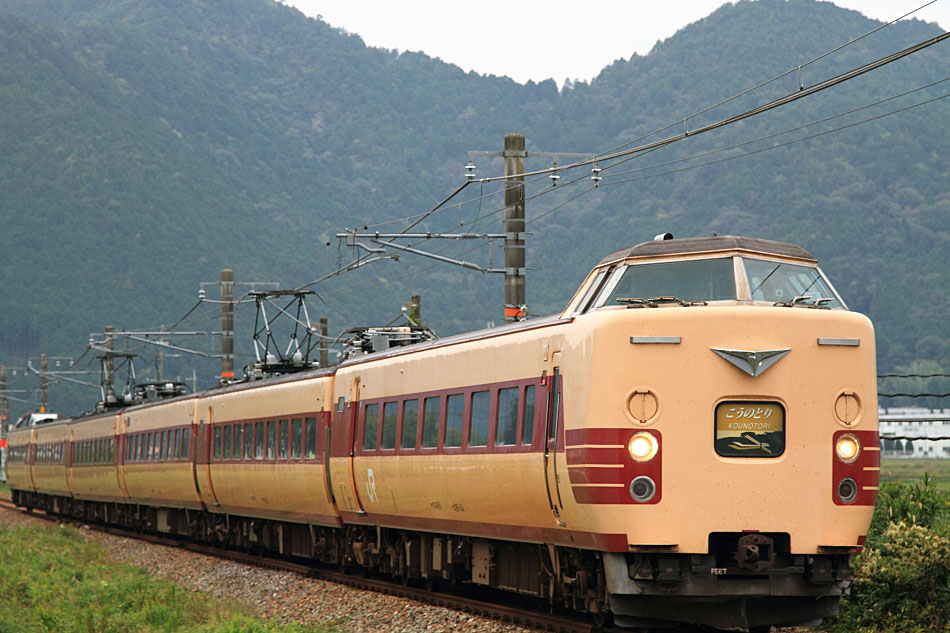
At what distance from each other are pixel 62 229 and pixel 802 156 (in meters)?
78.1

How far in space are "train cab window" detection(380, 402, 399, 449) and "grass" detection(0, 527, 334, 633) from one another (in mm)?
2705

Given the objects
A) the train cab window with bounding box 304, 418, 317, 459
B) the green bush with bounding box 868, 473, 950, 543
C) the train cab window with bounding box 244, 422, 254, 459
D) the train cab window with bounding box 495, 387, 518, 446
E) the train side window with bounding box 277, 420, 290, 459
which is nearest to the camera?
the train cab window with bounding box 495, 387, 518, 446

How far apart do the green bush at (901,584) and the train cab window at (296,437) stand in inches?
422

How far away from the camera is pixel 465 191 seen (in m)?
139

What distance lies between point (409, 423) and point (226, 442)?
1072cm

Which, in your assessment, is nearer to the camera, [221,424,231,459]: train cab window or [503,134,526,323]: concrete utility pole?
[503,134,526,323]: concrete utility pole

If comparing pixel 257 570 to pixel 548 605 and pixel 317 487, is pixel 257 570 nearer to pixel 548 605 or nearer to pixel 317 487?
pixel 317 487

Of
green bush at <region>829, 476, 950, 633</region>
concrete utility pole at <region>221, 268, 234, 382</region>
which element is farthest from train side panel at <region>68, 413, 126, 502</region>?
green bush at <region>829, 476, 950, 633</region>

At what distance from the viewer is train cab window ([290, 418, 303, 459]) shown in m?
21.9

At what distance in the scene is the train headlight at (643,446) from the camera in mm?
11164

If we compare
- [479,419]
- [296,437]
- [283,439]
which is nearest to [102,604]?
[296,437]

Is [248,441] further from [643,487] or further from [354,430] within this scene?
[643,487]

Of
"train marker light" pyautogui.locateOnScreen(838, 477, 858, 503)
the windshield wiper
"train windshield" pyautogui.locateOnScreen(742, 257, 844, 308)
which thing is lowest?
"train marker light" pyautogui.locateOnScreen(838, 477, 858, 503)

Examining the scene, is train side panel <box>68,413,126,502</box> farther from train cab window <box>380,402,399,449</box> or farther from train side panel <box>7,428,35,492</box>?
train cab window <box>380,402,399,449</box>
